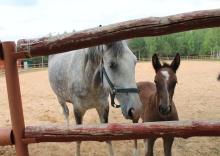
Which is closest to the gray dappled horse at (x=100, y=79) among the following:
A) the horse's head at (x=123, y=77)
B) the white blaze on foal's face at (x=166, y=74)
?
the horse's head at (x=123, y=77)

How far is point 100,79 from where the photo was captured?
10.4ft

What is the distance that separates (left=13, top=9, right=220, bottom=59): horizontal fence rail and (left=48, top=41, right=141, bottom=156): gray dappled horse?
0.79m

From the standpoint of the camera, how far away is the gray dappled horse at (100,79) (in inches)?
87.7

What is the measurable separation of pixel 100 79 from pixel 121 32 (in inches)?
69.3

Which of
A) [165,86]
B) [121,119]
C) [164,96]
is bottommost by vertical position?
[121,119]

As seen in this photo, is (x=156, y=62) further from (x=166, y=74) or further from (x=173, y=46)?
(x=173, y=46)

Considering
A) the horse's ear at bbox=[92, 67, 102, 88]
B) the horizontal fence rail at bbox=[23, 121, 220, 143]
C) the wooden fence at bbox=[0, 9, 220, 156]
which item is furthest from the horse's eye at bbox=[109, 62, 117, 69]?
the horizontal fence rail at bbox=[23, 121, 220, 143]

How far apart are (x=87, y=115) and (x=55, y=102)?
263 centimetres

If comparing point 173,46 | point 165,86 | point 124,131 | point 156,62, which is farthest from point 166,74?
Answer: point 173,46

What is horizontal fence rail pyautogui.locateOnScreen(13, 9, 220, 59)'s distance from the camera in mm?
1334

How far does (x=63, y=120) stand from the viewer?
6.42 metres

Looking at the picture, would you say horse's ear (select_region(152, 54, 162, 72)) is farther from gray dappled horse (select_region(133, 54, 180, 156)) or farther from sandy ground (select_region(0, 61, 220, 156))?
sandy ground (select_region(0, 61, 220, 156))

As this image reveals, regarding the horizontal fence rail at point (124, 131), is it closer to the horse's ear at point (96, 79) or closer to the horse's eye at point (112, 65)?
the horse's eye at point (112, 65)

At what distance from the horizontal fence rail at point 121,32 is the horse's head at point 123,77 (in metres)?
0.78
